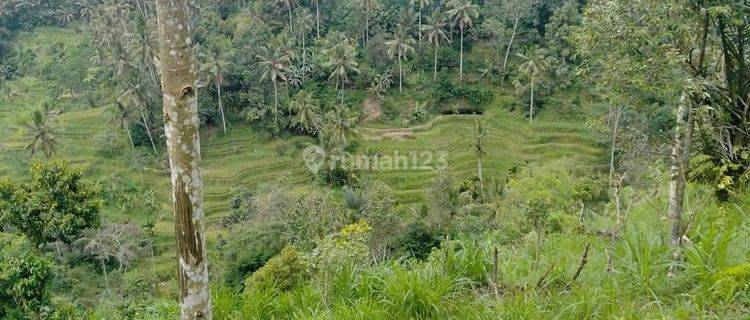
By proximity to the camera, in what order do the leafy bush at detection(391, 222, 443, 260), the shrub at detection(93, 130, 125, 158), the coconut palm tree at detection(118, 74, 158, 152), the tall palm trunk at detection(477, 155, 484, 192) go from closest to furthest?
the leafy bush at detection(391, 222, 443, 260) → the tall palm trunk at detection(477, 155, 484, 192) → the coconut palm tree at detection(118, 74, 158, 152) → the shrub at detection(93, 130, 125, 158)

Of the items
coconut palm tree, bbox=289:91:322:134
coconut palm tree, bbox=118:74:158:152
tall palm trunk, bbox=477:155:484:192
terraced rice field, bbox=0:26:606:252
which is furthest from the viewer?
coconut palm tree, bbox=289:91:322:134

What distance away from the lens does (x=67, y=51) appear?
52.1 meters

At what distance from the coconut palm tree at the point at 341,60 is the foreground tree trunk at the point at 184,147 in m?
35.7

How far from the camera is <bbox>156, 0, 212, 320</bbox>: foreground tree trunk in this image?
3.61 meters

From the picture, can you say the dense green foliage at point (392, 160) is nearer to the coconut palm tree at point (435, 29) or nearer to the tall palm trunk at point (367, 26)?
the coconut palm tree at point (435, 29)

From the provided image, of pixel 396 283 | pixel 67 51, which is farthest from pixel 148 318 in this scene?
pixel 67 51

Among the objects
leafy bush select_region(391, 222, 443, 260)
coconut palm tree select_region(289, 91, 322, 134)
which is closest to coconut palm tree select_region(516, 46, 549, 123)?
coconut palm tree select_region(289, 91, 322, 134)

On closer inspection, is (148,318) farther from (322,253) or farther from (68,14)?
(68,14)

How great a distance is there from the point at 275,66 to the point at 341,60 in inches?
176

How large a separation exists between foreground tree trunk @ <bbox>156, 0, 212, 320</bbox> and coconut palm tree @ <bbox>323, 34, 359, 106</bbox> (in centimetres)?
3567

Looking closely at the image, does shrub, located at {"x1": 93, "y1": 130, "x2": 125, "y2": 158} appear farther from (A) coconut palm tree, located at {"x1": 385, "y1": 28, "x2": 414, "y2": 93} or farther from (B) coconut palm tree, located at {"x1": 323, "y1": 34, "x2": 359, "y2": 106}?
(A) coconut palm tree, located at {"x1": 385, "y1": 28, "x2": 414, "y2": 93}

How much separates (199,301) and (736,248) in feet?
13.1

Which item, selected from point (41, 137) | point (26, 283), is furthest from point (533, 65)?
point (26, 283)

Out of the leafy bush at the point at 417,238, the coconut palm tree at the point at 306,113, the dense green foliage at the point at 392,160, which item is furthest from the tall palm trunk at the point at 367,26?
the leafy bush at the point at 417,238
